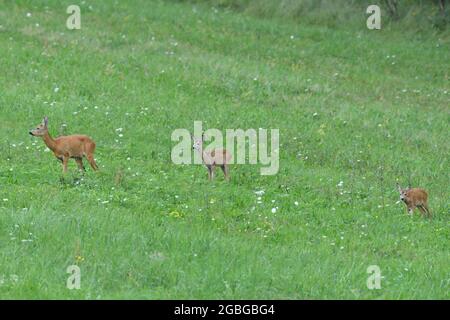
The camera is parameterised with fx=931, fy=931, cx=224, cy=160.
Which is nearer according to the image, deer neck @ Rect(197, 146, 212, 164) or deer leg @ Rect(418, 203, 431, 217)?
deer leg @ Rect(418, 203, 431, 217)

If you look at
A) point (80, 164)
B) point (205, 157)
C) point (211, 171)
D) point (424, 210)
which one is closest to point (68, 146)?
point (80, 164)

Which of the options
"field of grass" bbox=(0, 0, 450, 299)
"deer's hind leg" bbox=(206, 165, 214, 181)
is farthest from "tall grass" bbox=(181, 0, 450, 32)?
"deer's hind leg" bbox=(206, 165, 214, 181)

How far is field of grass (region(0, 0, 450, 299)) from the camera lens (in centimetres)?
1156

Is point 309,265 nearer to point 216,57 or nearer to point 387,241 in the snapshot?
point 387,241

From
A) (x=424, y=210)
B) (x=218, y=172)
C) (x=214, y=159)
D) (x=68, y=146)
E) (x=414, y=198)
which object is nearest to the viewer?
(x=414, y=198)

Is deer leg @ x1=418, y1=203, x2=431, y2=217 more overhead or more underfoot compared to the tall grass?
more underfoot

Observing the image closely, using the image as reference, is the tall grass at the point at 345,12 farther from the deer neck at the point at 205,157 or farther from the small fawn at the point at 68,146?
the small fawn at the point at 68,146

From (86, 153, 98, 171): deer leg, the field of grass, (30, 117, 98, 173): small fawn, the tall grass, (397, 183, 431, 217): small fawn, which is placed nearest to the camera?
the field of grass

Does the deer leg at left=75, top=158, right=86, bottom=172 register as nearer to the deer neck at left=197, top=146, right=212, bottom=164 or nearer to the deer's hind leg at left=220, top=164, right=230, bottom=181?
the deer neck at left=197, top=146, right=212, bottom=164

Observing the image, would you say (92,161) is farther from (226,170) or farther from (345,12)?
(345,12)

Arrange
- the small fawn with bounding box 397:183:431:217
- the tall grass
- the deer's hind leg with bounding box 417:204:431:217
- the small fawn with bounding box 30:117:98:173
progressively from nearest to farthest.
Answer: the small fawn with bounding box 397:183:431:217 < the deer's hind leg with bounding box 417:204:431:217 < the small fawn with bounding box 30:117:98:173 < the tall grass

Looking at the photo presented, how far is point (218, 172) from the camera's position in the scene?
17016mm

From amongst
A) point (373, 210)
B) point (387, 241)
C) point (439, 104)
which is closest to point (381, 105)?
point (439, 104)

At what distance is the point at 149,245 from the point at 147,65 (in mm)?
13726
